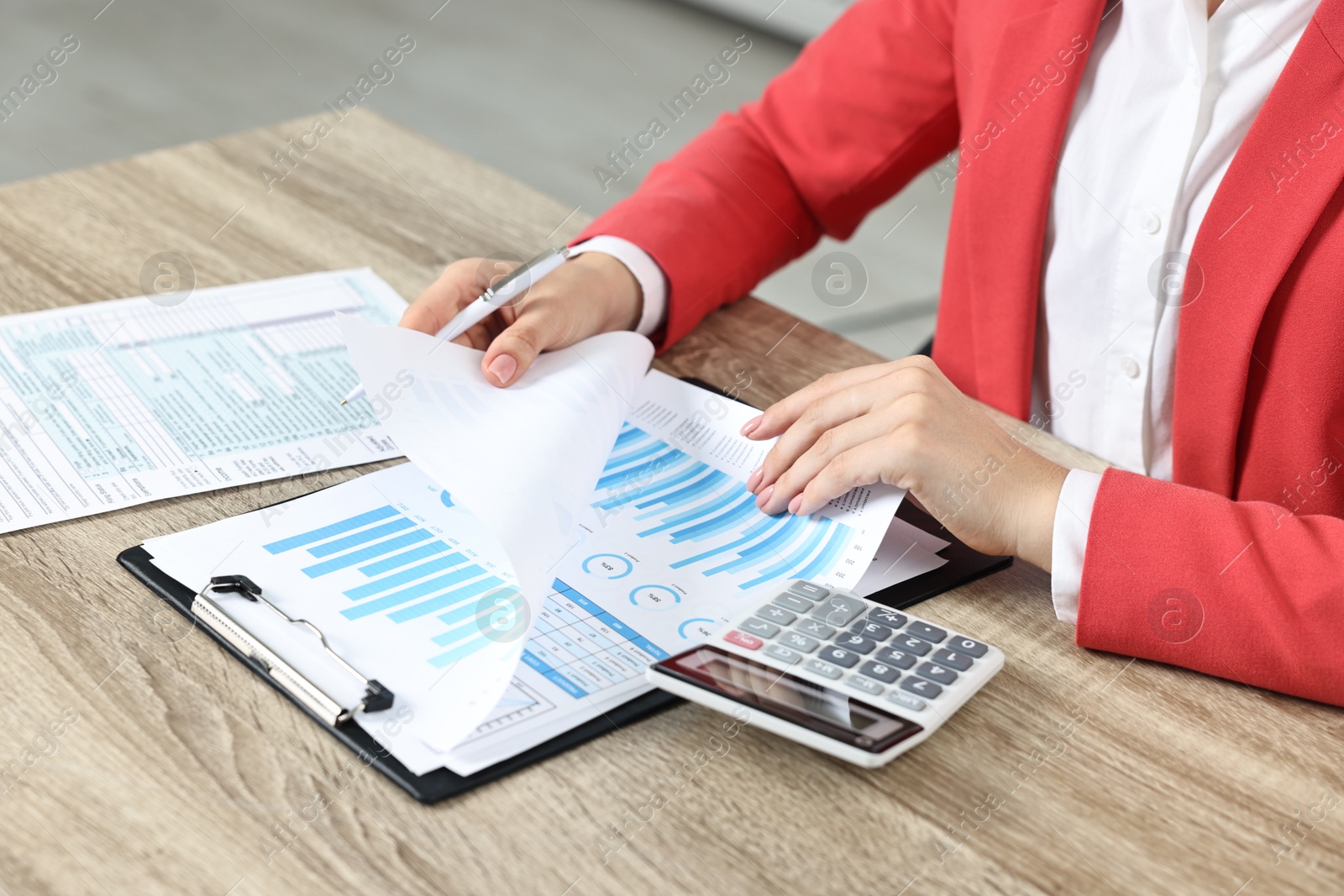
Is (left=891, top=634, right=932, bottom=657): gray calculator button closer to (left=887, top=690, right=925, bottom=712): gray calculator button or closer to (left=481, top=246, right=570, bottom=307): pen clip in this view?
(left=887, top=690, right=925, bottom=712): gray calculator button

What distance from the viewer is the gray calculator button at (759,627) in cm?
68

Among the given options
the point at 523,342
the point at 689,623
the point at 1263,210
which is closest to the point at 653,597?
the point at 689,623

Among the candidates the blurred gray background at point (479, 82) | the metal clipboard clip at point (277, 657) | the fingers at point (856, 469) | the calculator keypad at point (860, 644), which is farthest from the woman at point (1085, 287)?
the blurred gray background at point (479, 82)

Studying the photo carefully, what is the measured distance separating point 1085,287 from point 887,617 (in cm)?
49

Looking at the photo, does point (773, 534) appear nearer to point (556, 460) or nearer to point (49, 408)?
point (556, 460)

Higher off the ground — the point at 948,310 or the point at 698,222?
the point at 698,222

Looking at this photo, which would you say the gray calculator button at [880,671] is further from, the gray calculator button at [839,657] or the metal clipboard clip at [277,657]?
the metal clipboard clip at [277,657]

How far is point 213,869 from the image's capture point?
53cm

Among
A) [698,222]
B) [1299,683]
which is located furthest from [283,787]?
[698,222]

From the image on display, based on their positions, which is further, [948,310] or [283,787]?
[948,310]

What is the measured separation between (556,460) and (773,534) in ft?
0.54

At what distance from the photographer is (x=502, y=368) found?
0.85 m

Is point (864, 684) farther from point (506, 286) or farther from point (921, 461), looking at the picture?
point (506, 286)

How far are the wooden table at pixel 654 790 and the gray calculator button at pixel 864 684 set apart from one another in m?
0.04
